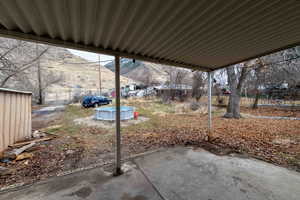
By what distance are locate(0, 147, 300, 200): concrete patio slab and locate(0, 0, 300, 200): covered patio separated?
1 cm

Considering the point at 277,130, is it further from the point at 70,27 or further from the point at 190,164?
the point at 70,27

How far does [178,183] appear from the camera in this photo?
207 cm

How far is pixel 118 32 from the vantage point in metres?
1.70

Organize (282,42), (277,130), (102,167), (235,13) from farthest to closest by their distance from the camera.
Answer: (277,130), (102,167), (282,42), (235,13)

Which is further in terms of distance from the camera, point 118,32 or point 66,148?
point 66,148

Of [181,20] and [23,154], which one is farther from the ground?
[181,20]

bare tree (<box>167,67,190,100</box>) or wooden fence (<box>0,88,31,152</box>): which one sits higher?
bare tree (<box>167,67,190,100</box>)

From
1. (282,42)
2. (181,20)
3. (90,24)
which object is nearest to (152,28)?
(181,20)

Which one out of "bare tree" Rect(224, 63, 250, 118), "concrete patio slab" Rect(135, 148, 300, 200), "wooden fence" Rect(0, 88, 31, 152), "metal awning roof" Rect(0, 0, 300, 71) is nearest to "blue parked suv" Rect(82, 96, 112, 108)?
"wooden fence" Rect(0, 88, 31, 152)

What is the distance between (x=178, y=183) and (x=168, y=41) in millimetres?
2384

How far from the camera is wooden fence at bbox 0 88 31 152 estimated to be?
3338 mm

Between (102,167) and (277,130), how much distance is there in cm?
646

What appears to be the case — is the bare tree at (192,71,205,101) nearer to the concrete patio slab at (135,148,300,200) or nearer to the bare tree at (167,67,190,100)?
the bare tree at (167,67,190,100)

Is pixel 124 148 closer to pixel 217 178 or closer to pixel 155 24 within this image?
pixel 217 178
